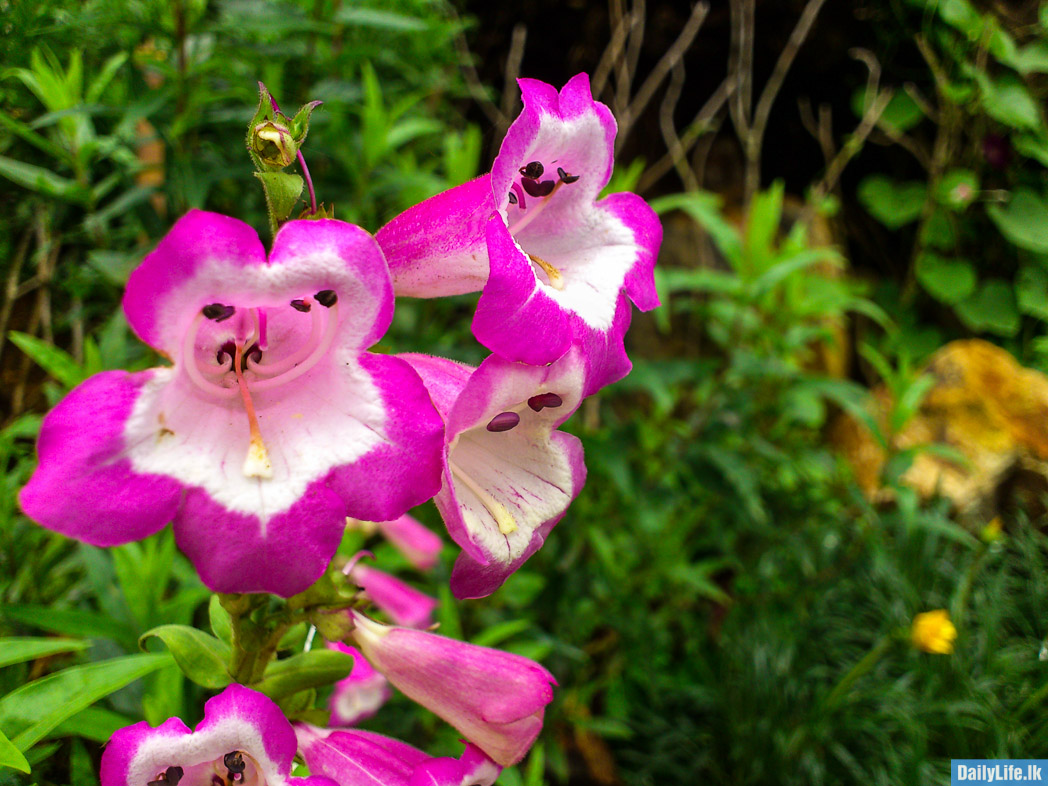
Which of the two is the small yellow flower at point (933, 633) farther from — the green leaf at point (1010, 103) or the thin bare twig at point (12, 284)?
the green leaf at point (1010, 103)

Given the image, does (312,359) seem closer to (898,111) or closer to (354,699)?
(354,699)

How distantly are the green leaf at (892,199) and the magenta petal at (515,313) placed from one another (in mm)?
3617

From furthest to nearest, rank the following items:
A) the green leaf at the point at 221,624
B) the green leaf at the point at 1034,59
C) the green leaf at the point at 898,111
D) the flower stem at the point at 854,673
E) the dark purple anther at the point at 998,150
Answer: the green leaf at the point at 898,111
the dark purple anther at the point at 998,150
the green leaf at the point at 1034,59
the flower stem at the point at 854,673
the green leaf at the point at 221,624

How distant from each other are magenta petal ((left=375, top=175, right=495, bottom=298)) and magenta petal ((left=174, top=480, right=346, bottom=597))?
0.77 feet

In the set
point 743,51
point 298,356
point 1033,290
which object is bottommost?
point 1033,290

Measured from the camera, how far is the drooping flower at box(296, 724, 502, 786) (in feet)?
2.08

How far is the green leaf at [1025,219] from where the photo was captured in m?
2.94

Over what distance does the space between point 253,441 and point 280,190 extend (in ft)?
0.63

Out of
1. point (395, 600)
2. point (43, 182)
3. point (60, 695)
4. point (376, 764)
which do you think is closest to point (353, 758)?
point (376, 764)

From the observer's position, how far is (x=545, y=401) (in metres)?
0.59

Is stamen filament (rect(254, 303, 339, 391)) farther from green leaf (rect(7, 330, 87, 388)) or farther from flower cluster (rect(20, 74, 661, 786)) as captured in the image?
green leaf (rect(7, 330, 87, 388))

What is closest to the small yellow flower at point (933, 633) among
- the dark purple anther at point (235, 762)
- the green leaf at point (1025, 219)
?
the dark purple anther at point (235, 762)

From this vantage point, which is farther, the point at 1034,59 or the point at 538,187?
the point at 1034,59

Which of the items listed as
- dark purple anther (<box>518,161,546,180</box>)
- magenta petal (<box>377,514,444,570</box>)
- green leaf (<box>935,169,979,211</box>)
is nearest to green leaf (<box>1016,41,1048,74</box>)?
green leaf (<box>935,169,979,211</box>)
